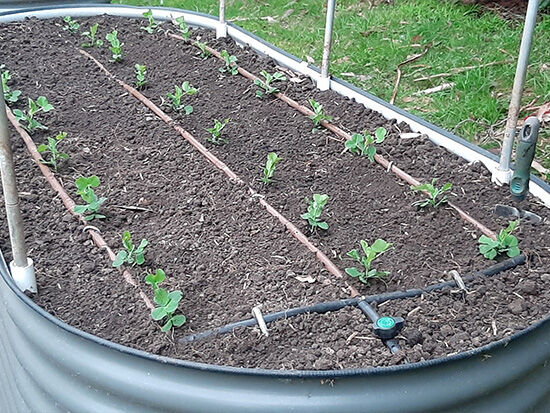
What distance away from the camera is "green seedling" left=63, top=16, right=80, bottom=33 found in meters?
4.21

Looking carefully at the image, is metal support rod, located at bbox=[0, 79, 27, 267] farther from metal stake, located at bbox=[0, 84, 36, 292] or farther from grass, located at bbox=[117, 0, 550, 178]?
grass, located at bbox=[117, 0, 550, 178]

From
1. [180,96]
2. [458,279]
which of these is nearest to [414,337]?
[458,279]

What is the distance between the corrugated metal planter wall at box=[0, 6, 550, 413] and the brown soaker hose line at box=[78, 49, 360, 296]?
522mm

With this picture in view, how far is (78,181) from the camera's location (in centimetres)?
240

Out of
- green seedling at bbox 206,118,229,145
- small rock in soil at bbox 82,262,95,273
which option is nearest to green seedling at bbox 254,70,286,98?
green seedling at bbox 206,118,229,145

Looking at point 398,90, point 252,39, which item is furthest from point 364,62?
point 252,39

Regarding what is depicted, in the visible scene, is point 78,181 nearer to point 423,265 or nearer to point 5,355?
point 5,355

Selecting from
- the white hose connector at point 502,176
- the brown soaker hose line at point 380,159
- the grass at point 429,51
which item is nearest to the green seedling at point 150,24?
the brown soaker hose line at point 380,159

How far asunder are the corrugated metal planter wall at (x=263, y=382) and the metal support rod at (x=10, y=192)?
124 millimetres

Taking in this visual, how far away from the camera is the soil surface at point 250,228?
1849 millimetres

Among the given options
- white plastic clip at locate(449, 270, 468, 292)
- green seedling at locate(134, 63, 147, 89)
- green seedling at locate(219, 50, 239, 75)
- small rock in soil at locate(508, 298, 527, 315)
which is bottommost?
green seedling at locate(219, 50, 239, 75)

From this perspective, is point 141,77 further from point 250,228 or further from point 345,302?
point 345,302

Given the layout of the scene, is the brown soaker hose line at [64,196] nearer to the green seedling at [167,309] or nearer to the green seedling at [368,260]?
the green seedling at [167,309]

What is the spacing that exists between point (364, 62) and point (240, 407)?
3.40 m
